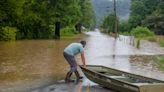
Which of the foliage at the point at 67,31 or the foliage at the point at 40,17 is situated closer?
the foliage at the point at 40,17

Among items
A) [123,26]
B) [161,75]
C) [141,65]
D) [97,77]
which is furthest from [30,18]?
[123,26]

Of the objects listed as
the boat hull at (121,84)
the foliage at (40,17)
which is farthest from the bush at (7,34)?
the boat hull at (121,84)

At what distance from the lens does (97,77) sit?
1429 centimetres

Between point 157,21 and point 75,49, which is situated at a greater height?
point 75,49

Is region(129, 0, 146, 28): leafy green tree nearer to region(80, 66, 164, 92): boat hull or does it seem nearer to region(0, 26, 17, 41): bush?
region(0, 26, 17, 41): bush

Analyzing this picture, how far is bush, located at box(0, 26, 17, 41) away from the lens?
2084 inches

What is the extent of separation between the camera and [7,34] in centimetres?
5359

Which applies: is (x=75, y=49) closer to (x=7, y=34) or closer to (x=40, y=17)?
(x=7, y=34)

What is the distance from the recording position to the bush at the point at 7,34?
174ft

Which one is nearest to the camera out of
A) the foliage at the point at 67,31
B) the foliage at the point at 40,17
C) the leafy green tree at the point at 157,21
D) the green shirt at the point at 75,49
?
the green shirt at the point at 75,49

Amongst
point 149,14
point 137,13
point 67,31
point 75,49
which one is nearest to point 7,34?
point 67,31

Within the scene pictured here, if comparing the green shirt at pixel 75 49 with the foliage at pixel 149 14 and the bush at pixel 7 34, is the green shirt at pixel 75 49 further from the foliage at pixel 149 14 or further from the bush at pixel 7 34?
the foliage at pixel 149 14

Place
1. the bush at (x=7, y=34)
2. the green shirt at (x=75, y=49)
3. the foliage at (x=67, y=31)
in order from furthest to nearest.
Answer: the foliage at (x=67, y=31) < the bush at (x=7, y=34) < the green shirt at (x=75, y=49)

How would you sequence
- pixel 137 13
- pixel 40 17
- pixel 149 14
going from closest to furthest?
pixel 40 17 < pixel 149 14 < pixel 137 13
